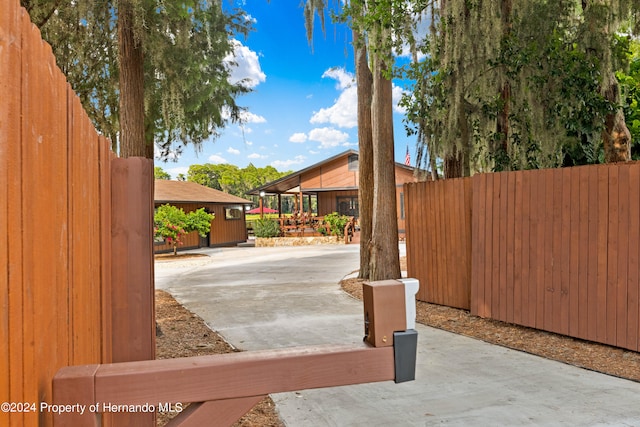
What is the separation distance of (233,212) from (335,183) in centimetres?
584

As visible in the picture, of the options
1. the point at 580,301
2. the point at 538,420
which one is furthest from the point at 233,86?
the point at 538,420

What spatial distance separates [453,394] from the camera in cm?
360

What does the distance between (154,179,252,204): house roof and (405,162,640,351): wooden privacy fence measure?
52.6ft

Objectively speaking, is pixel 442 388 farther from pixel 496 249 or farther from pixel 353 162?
pixel 353 162

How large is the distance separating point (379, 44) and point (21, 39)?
21.2ft

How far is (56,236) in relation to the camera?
1.25 meters

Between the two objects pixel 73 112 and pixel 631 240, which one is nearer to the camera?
pixel 73 112

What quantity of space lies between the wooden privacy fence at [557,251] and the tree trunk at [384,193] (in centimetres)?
157

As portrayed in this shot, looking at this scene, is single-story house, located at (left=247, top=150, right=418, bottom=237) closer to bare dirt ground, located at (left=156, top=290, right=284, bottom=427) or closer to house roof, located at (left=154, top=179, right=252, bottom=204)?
house roof, located at (left=154, top=179, right=252, bottom=204)

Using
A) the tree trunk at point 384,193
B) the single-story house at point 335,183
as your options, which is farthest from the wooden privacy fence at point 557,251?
the single-story house at point 335,183

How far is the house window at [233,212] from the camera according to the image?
24.8 metres

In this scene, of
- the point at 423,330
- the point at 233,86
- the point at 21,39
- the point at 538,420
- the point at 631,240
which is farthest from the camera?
the point at 233,86

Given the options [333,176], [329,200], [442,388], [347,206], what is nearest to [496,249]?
[442,388]

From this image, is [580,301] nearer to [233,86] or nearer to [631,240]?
[631,240]
